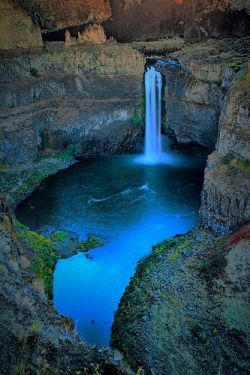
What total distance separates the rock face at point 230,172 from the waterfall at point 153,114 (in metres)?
12.8

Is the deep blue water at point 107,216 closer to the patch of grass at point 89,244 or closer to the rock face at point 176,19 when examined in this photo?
the patch of grass at point 89,244

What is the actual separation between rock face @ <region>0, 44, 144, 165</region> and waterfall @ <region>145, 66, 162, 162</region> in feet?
2.65

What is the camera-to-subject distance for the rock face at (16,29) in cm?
3064

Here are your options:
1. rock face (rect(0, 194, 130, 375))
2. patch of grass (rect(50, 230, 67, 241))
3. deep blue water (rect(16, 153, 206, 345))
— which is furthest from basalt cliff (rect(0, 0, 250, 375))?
deep blue water (rect(16, 153, 206, 345))

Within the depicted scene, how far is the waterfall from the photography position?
114 ft

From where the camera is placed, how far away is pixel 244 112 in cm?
2075

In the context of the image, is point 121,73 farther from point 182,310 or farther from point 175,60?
point 182,310

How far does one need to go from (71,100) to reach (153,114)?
7.07 meters

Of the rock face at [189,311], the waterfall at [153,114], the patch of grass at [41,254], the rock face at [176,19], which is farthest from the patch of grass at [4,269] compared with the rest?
the rock face at [176,19]

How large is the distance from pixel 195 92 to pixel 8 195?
51.4 ft

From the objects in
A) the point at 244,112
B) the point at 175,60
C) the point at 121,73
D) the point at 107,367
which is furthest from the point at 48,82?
the point at 107,367

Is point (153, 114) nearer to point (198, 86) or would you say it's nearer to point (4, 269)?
point (198, 86)

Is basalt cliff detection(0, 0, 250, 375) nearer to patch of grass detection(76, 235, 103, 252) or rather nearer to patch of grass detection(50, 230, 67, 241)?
patch of grass detection(50, 230, 67, 241)

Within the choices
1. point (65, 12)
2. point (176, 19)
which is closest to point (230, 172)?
point (176, 19)
